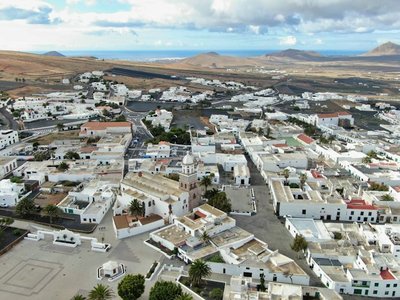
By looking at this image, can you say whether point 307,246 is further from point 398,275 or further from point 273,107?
point 273,107

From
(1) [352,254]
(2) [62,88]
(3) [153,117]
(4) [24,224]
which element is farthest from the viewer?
(2) [62,88]

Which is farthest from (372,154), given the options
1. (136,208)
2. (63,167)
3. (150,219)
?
(63,167)

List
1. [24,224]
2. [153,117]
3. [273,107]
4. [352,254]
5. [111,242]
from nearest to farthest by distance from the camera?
[352,254]
[111,242]
[24,224]
[153,117]
[273,107]

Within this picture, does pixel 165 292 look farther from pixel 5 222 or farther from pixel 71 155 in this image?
pixel 71 155

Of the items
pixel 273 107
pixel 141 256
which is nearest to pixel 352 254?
pixel 141 256

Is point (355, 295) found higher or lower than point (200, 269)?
lower

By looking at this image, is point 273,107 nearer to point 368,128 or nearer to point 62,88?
point 368,128

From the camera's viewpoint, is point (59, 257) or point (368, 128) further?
point (368, 128)
